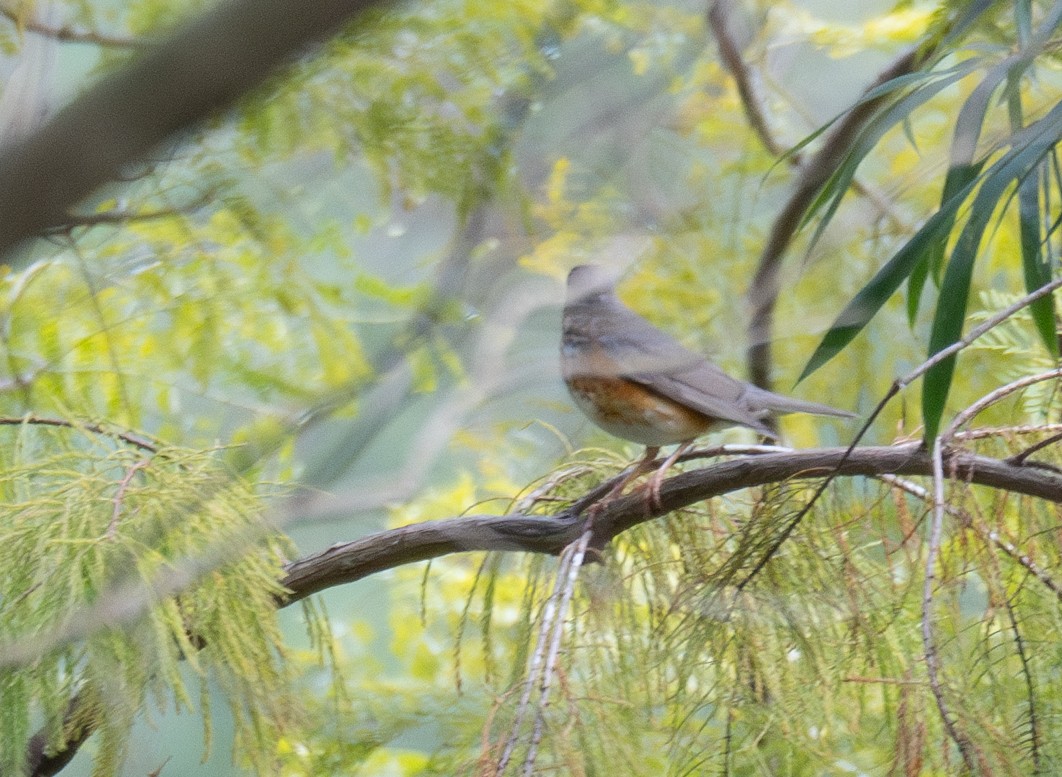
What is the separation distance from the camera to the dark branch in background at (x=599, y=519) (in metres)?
0.92

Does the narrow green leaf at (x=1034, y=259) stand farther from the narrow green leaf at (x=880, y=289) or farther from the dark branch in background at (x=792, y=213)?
the dark branch in background at (x=792, y=213)

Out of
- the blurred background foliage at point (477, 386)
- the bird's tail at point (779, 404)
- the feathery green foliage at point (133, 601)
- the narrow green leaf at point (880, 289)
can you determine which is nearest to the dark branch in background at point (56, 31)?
the blurred background foliage at point (477, 386)

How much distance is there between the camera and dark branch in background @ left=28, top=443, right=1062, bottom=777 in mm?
922

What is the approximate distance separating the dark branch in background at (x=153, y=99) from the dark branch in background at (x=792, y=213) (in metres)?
1.14

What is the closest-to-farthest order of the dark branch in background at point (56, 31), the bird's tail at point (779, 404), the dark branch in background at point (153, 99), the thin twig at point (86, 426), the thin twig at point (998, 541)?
the dark branch in background at point (153, 99), the dark branch in background at point (56, 31), the thin twig at point (998, 541), the thin twig at point (86, 426), the bird's tail at point (779, 404)

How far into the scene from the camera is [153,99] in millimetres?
257

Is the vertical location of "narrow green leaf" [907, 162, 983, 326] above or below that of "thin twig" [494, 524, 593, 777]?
above

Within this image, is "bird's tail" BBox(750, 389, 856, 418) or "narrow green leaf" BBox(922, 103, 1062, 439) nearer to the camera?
"narrow green leaf" BBox(922, 103, 1062, 439)

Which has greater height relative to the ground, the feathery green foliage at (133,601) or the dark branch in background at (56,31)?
the dark branch in background at (56,31)

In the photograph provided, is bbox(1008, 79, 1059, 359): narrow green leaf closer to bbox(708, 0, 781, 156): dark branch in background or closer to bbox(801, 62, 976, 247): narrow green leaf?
bbox(801, 62, 976, 247): narrow green leaf

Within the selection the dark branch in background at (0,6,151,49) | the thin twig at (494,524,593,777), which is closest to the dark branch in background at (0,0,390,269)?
the dark branch in background at (0,6,151,49)

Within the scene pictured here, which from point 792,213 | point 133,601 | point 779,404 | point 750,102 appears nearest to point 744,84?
point 750,102

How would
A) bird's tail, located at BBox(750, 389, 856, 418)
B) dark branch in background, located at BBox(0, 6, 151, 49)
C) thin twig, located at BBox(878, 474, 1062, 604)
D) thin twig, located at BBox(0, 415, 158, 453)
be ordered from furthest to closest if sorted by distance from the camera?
bird's tail, located at BBox(750, 389, 856, 418), thin twig, located at BBox(0, 415, 158, 453), thin twig, located at BBox(878, 474, 1062, 604), dark branch in background, located at BBox(0, 6, 151, 49)

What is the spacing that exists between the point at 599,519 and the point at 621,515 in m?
0.02
